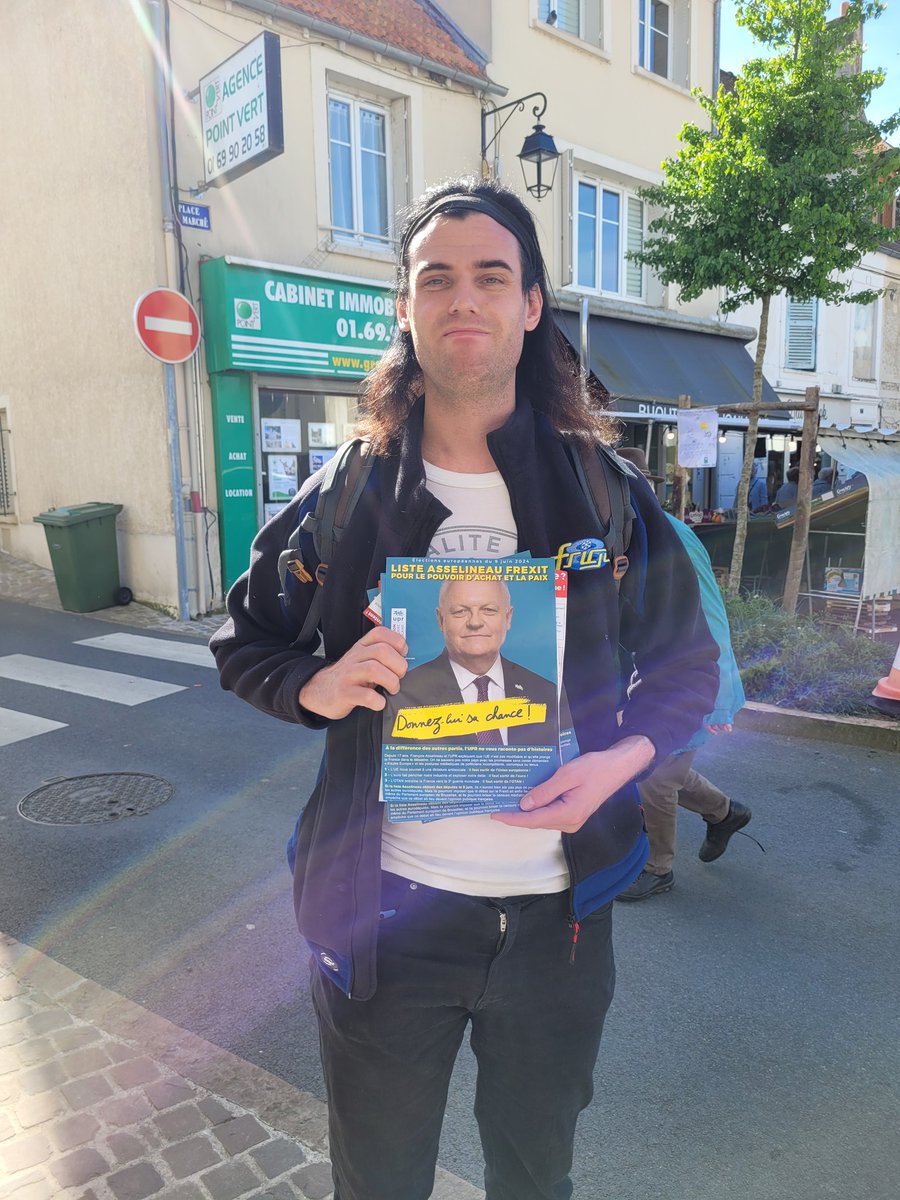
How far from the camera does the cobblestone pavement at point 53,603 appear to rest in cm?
1004

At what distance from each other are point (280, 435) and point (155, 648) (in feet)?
11.4

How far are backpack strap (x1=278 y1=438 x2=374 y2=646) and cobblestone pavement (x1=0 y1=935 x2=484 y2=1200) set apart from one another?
1.54 meters

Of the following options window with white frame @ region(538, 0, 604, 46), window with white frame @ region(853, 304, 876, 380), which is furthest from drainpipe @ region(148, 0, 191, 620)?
window with white frame @ region(853, 304, 876, 380)

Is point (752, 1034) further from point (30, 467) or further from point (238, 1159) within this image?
point (30, 467)

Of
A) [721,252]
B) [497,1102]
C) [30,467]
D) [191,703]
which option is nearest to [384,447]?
[497,1102]

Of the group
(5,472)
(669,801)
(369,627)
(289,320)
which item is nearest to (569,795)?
(369,627)

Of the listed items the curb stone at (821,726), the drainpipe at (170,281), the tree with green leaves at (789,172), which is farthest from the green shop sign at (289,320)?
the curb stone at (821,726)

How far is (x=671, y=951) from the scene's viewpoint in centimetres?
335

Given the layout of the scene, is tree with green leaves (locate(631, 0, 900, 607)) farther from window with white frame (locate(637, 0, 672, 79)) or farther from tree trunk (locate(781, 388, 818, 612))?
window with white frame (locate(637, 0, 672, 79))

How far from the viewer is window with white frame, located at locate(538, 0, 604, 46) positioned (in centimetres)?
1385

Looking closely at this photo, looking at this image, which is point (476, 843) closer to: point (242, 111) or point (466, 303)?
point (466, 303)

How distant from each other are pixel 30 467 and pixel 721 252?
33.9 ft

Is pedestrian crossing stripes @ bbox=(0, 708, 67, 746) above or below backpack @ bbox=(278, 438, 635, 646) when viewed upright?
below

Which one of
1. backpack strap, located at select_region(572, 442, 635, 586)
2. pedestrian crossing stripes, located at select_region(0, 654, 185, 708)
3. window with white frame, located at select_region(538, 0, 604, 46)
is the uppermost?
window with white frame, located at select_region(538, 0, 604, 46)
